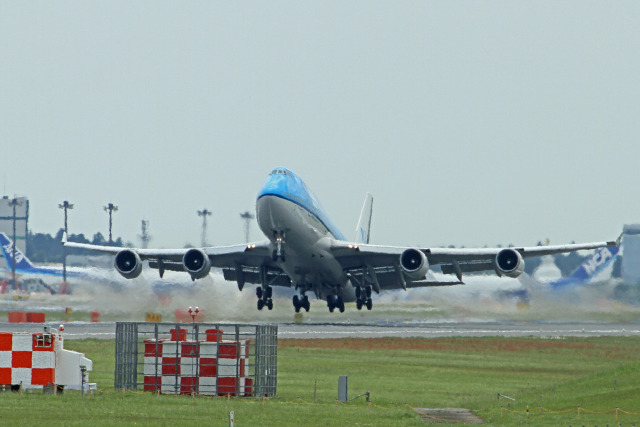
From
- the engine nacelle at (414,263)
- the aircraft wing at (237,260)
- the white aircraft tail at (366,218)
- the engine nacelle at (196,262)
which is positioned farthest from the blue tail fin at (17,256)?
the engine nacelle at (414,263)

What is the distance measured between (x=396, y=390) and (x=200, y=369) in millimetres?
6477

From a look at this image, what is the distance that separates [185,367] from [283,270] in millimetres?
22803

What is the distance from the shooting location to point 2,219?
156m

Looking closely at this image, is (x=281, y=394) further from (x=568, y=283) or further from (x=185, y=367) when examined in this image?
(x=568, y=283)

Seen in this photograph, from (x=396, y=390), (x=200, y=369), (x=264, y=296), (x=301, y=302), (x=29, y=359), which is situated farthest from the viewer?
(x=301, y=302)

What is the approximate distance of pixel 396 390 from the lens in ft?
86.2

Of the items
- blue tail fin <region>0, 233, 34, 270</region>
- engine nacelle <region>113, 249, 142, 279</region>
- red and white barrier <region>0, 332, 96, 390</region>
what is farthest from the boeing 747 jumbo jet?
blue tail fin <region>0, 233, 34, 270</region>

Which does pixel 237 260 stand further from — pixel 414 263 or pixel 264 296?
pixel 414 263

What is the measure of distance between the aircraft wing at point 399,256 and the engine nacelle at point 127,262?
8.97 m

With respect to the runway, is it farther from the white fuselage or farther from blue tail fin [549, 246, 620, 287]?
the white fuselage

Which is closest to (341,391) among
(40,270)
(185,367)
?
(185,367)

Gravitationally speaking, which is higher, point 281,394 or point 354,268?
point 354,268

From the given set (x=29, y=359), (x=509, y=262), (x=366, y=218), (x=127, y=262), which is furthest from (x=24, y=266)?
(x=29, y=359)

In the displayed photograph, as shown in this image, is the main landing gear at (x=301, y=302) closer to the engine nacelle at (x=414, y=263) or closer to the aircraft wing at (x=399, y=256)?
the aircraft wing at (x=399, y=256)
